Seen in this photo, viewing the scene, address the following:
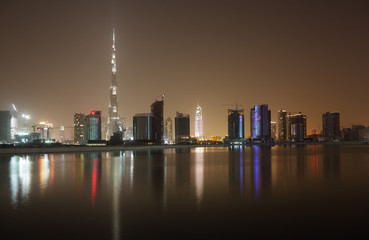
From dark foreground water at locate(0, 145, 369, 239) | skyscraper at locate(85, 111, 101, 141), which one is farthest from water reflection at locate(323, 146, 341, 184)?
skyscraper at locate(85, 111, 101, 141)

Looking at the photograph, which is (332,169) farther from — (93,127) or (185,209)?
(93,127)

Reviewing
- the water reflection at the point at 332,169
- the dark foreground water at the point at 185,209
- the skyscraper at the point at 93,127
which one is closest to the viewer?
the dark foreground water at the point at 185,209

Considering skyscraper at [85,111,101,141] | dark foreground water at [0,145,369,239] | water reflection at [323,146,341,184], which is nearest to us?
dark foreground water at [0,145,369,239]

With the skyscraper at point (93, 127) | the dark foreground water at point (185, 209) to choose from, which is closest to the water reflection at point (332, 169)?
the dark foreground water at point (185, 209)

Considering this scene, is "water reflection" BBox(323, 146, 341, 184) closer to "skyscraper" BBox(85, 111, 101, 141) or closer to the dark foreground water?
the dark foreground water

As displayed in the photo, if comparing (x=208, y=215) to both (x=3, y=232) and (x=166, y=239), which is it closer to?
(x=166, y=239)

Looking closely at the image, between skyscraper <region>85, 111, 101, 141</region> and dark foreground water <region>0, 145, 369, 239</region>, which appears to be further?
skyscraper <region>85, 111, 101, 141</region>

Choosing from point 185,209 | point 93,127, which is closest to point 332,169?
point 185,209

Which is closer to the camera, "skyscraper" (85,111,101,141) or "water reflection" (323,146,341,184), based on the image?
"water reflection" (323,146,341,184)

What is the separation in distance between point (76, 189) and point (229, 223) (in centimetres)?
1233

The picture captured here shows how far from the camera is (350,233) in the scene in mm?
11305

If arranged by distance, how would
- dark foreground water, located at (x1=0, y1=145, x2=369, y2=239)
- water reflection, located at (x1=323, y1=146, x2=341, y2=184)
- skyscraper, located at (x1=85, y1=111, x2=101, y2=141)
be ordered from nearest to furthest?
dark foreground water, located at (x1=0, y1=145, x2=369, y2=239)
water reflection, located at (x1=323, y1=146, x2=341, y2=184)
skyscraper, located at (x1=85, y1=111, x2=101, y2=141)

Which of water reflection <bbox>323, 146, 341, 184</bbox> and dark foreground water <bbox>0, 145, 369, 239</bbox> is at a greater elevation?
dark foreground water <bbox>0, 145, 369, 239</bbox>

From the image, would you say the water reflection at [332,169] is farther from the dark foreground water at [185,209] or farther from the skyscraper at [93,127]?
the skyscraper at [93,127]
